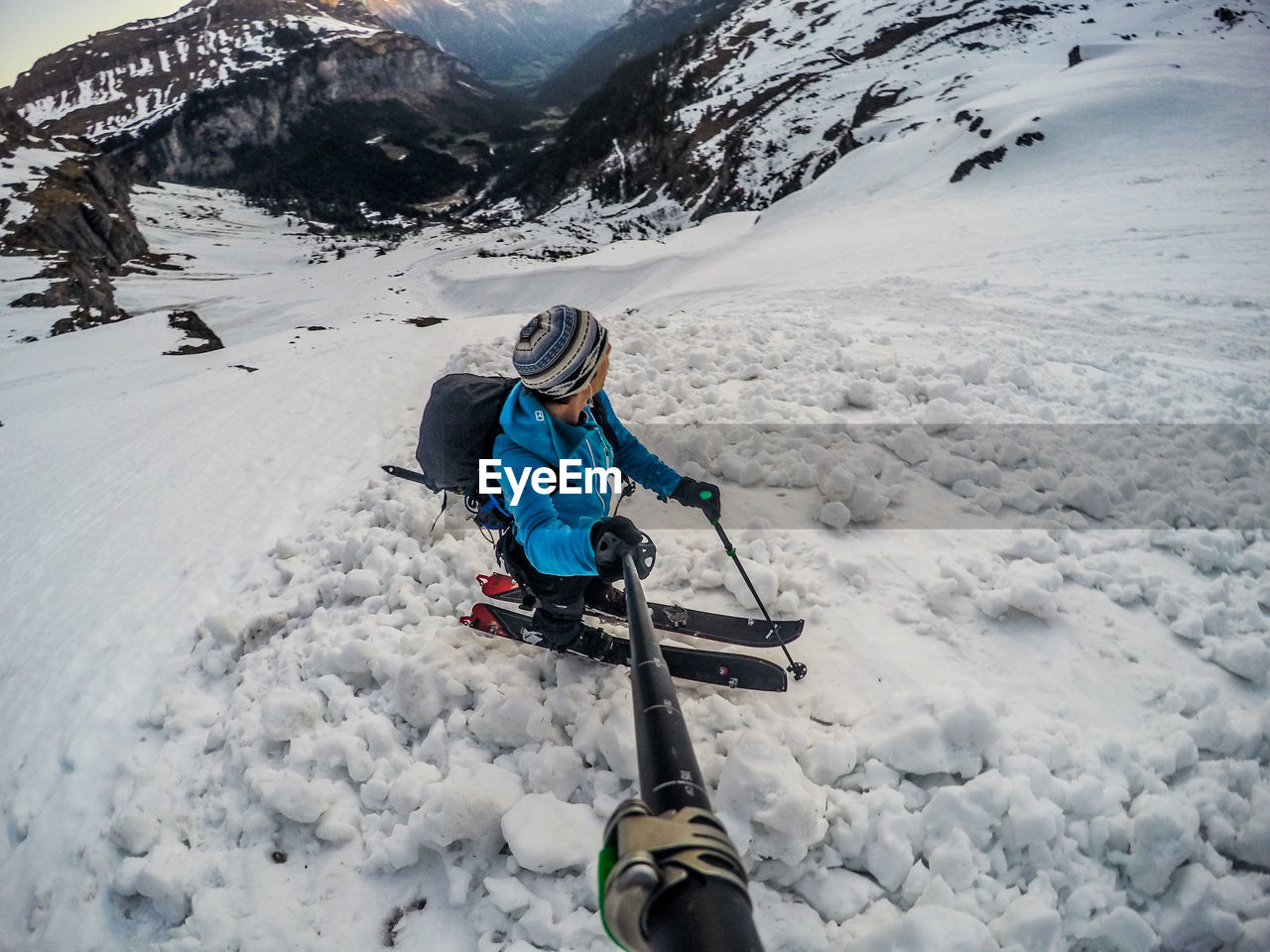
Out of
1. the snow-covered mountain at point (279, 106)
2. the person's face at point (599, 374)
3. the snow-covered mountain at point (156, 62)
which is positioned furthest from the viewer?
the snow-covered mountain at point (156, 62)

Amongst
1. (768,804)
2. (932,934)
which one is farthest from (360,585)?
(932,934)

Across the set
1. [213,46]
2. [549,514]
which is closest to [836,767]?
[549,514]

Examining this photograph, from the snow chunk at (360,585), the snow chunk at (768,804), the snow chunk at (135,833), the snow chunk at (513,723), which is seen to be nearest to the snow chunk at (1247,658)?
the snow chunk at (768,804)

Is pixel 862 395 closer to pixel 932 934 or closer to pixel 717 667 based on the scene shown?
pixel 717 667

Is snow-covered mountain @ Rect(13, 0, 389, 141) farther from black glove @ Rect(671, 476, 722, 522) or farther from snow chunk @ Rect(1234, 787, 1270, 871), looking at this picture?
snow chunk @ Rect(1234, 787, 1270, 871)

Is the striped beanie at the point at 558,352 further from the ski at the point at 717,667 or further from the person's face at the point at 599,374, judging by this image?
the ski at the point at 717,667
